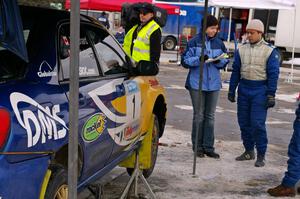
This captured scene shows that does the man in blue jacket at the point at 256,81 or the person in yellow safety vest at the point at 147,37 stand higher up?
the person in yellow safety vest at the point at 147,37

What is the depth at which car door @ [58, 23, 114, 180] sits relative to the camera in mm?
3488

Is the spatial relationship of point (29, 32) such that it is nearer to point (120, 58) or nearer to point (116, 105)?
point (116, 105)

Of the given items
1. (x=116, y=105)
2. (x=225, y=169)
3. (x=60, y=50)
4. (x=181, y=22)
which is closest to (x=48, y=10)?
(x=60, y=50)

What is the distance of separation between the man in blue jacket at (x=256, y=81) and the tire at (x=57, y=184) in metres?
3.53

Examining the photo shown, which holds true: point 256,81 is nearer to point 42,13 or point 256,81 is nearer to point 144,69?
point 144,69

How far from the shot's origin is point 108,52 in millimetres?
4531

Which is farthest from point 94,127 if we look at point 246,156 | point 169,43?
point 169,43

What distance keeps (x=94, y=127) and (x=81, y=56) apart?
64 centimetres

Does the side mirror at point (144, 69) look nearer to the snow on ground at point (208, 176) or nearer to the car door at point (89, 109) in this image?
the car door at point (89, 109)

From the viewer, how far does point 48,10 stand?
3664 millimetres

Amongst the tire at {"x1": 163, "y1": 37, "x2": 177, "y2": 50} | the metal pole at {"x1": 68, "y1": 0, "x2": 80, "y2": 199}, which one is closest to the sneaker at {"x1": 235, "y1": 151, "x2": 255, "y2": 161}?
the metal pole at {"x1": 68, "y1": 0, "x2": 80, "y2": 199}

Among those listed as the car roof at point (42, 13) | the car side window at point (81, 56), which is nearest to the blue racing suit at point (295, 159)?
the car side window at point (81, 56)

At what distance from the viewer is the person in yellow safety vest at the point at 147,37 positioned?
640 centimetres

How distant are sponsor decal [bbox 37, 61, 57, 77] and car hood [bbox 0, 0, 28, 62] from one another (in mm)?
419
